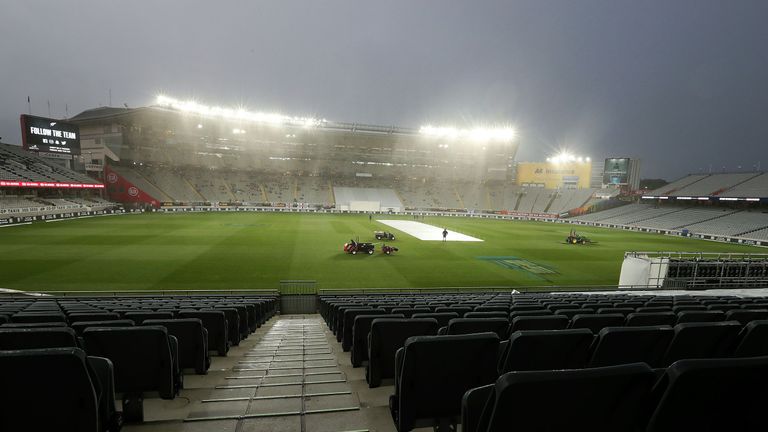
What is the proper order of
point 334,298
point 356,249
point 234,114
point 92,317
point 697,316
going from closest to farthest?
point 697,316 < point 92,317 < point 334,298 < point 356,249 < point 234,114

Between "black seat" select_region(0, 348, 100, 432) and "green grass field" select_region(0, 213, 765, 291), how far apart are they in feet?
53.9

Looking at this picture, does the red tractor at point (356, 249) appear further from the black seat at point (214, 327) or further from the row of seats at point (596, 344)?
the row of seats at point (596, 344)

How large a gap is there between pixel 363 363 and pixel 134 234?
3601cm

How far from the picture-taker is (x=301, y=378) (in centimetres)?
479

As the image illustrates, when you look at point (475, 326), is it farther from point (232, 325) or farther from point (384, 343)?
point (232, 325)

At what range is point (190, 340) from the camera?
4.36 meters

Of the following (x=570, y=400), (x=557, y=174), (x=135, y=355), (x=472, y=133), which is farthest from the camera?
(x=557, y=174)

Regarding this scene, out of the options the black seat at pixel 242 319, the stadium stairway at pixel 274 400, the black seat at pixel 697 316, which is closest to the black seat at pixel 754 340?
the black seat at pixel 697 316

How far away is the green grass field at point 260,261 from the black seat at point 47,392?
16.4 metres

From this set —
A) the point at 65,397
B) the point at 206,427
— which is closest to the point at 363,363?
the point at 206,427

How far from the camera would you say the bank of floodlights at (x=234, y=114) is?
219ft

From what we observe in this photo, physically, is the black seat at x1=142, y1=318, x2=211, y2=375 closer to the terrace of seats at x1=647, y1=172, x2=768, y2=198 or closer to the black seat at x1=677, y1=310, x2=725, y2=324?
the black seat at x1=677, y1=310, x2=725, y2=324

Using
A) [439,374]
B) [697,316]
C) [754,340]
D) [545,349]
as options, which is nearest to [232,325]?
[439,374]

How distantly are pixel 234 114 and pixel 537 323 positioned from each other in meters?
75.5
